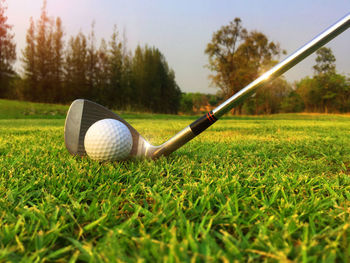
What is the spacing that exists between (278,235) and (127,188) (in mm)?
724

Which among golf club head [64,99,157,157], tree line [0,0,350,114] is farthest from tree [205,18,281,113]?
golf club head [64,99,157,157]

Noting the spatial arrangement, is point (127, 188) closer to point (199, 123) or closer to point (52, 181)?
point (52, 181)

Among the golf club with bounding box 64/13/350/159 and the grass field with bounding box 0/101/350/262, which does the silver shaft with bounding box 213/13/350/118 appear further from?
the grass field with bounding box 0/101/350/262

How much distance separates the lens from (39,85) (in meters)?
20.5

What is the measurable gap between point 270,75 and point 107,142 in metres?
1.11

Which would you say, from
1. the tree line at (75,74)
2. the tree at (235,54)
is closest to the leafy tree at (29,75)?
the tree line at (75,74)

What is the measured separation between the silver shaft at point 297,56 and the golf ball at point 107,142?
2.24 feet

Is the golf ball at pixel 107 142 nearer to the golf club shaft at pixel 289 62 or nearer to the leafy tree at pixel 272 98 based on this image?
the golf club shaft at pixel 289 62

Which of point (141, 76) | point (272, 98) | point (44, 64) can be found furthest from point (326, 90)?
point (44, 64)

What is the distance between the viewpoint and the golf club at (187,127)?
4.43 feet

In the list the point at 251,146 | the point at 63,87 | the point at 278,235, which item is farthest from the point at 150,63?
the point at 278,235

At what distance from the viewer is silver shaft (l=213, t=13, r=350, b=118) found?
1304 millimetres

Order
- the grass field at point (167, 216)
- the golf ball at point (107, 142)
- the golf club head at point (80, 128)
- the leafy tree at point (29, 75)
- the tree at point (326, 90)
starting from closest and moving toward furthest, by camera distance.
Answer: the grass field at point (167, 216) → the golf ball at point (107, 142) → the golf club head at point (80, 128) → the leafy tree at point (29, 75) → the tree at point (326, 90)

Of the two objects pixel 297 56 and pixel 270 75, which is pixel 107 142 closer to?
pixel 270 75
